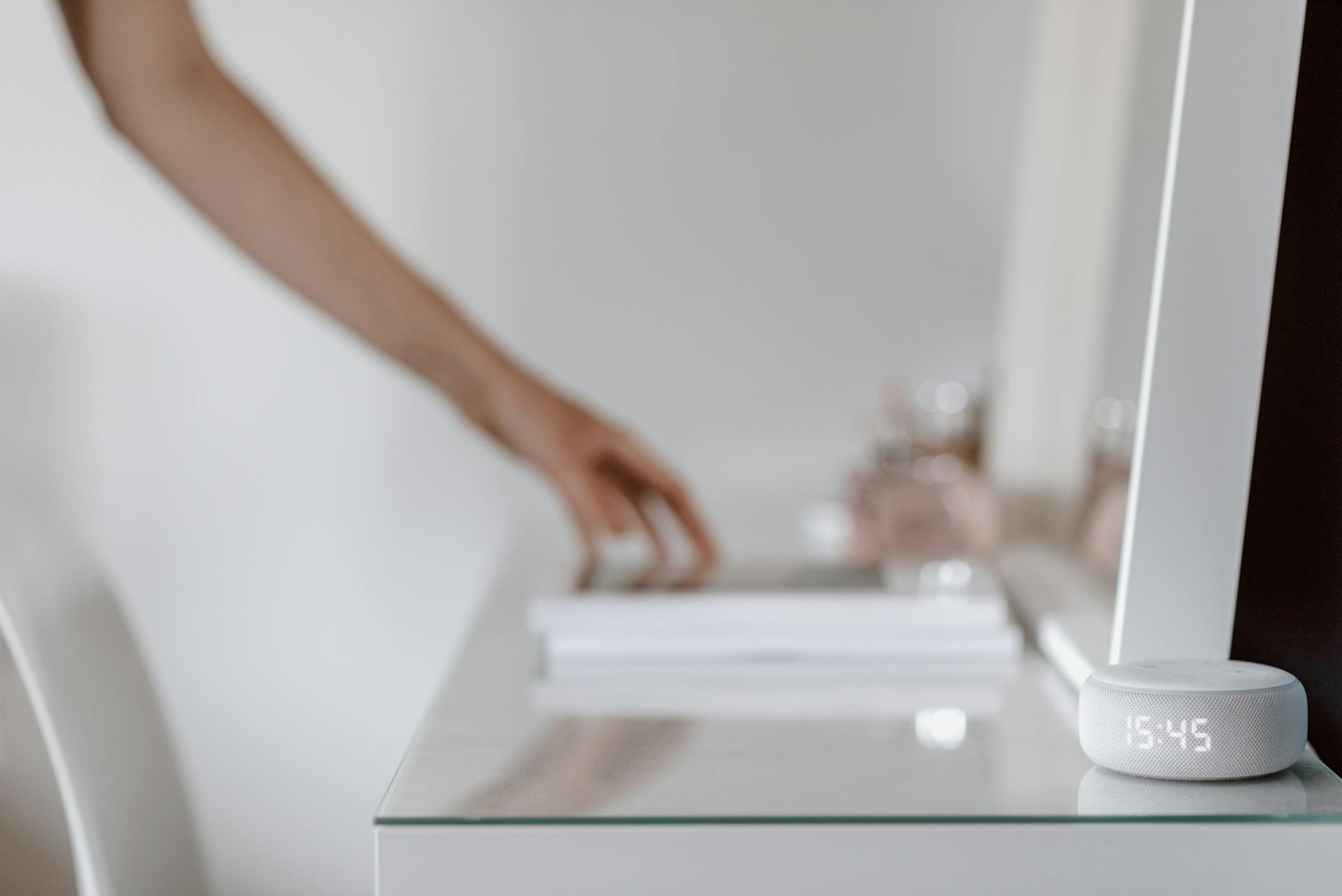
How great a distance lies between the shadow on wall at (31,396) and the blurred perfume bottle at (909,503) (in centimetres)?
105

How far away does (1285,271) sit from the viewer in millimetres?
703

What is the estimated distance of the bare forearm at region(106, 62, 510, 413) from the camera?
1.50 metres

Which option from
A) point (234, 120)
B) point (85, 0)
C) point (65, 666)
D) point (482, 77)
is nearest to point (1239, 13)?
point (65, 666)

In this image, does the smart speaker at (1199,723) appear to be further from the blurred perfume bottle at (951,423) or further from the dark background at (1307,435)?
the blurred perfume bottle at (951,423)

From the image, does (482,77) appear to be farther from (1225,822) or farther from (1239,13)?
(1225,822)

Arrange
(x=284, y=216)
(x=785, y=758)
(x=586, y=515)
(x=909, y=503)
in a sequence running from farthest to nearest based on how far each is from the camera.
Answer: (x=284, y=216) → (x=909, y=503) → (x=586, y=515) → (x=785, y=758)

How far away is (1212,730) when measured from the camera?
1.92ft

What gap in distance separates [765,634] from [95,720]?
48cm

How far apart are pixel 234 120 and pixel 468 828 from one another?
1.15 metres

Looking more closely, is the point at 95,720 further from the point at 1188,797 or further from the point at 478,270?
the point at 478,270

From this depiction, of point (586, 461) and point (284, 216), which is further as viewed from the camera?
point (284, 216)

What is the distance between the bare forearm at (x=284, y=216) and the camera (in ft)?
4.91

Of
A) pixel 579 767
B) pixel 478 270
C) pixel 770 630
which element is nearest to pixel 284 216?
pixel 478 270

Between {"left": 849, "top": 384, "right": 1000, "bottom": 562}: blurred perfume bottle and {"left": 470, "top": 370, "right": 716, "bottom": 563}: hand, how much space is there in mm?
241
